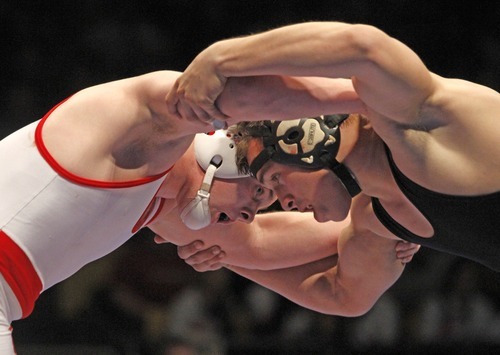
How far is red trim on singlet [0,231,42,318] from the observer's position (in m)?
2.43

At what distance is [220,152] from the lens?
290 centimetres

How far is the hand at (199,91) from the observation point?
2.25 meters

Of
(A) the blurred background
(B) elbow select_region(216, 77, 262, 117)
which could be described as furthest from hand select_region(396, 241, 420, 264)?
(A) the blurred background

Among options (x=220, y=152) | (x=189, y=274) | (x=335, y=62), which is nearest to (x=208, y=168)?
(x=220, y=152)

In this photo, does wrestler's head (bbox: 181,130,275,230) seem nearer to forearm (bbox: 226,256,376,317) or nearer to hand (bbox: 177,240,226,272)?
hand (bbox: 177,240,226,272)

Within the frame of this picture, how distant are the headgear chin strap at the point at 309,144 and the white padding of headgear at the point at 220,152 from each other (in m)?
0.22

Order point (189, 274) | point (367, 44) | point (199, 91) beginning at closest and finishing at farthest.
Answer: point (367, 44), point (199, 91), point (189, 274)

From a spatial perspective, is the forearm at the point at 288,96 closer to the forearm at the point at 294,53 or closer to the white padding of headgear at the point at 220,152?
the forearm at the point at 294,53

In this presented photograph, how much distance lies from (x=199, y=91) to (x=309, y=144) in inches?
18.7

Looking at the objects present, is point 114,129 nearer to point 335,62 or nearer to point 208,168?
point 208,168

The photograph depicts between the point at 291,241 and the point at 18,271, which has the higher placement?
the point at 18,271

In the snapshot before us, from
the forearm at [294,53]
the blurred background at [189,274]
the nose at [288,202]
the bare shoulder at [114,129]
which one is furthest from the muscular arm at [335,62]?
the blurred background at [189,274]

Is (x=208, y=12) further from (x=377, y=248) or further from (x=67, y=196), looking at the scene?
(x=67, y=196)

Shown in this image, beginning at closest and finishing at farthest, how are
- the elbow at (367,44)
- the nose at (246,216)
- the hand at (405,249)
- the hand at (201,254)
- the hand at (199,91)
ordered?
the elbow at (367,44)
the hand at (199,91)
the nose at (246,216)
the hand at (405,249)
the hand at (201,254)
